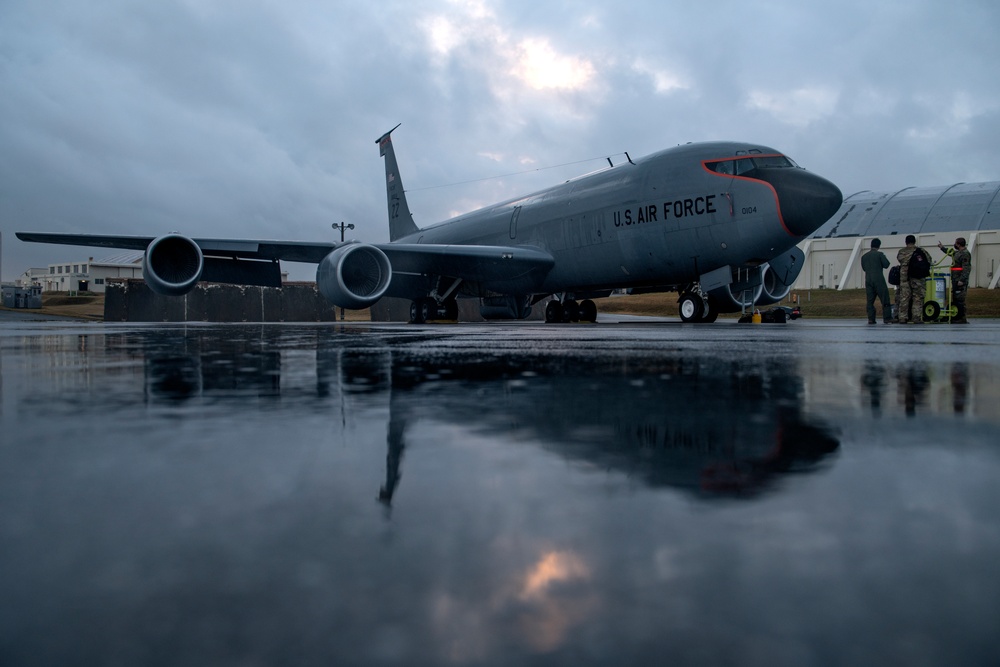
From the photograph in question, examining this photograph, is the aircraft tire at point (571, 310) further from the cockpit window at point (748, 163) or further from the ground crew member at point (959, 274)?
the ground crew member at point (959, 274)

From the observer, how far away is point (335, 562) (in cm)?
79

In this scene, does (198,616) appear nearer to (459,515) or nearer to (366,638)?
(366,638)

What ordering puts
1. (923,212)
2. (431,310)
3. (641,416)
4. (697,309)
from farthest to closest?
1. (923,212)
2. (431,310)
3. (697,309)
4. (641,416)

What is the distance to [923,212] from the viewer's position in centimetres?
4041

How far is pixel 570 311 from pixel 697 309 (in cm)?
414

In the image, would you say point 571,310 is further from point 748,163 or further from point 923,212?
point 923,212

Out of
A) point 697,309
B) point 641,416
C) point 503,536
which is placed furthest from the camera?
point 697,309

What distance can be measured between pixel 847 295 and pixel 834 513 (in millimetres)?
33220

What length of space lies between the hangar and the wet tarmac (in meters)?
39.5

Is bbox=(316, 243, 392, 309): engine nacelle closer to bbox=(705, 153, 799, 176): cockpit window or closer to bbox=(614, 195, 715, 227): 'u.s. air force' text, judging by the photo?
bbox=(614, 195, 715, 227): 'u.s. air force' text

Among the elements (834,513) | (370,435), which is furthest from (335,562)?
(370,435)

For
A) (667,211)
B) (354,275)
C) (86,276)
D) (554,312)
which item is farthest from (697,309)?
(86,276)

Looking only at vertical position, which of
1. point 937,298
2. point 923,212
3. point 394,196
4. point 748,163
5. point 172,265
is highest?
point 923,212

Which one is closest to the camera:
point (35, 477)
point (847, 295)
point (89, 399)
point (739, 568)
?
point (739, 568)
